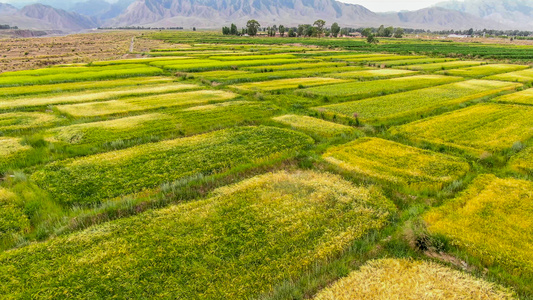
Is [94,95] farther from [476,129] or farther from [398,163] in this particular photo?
[476,129]

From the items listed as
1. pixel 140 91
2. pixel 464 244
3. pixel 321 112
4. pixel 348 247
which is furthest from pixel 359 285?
pixel 140 91

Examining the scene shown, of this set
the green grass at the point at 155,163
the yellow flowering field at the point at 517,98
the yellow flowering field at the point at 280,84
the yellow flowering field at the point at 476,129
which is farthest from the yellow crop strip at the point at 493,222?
the yellow flowering field at the point at 280,84

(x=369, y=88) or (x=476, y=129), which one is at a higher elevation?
(x=369, y=88)

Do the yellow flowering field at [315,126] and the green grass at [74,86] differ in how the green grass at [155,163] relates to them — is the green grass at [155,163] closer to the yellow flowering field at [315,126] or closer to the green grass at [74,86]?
the yellow flowering field at [315,126]

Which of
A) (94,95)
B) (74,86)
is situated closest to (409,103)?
(94,95)

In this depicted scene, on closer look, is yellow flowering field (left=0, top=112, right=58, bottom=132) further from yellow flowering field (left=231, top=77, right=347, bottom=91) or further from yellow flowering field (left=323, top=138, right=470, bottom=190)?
yellow flowering field (left=323, top=138, right=470, bottom=190)

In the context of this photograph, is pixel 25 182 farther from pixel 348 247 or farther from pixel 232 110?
pixel 232 110
